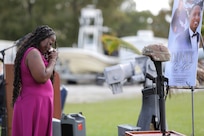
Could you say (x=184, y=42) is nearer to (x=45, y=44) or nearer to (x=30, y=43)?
(x=45, y=44)

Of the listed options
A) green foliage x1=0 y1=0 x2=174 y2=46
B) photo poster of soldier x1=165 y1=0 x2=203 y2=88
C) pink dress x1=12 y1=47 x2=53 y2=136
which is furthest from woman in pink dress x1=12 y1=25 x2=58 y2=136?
green foliage x1=0 y1=0 x2=174 y2=46

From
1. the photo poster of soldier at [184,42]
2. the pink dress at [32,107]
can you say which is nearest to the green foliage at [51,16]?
the photo poster of soldier at [184,42]

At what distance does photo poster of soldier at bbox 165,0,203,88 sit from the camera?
704 centimetres

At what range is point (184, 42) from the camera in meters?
7.23

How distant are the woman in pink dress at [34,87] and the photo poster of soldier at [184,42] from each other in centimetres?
206

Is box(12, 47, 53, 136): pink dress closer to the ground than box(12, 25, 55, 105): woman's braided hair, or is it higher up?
closer to the ground

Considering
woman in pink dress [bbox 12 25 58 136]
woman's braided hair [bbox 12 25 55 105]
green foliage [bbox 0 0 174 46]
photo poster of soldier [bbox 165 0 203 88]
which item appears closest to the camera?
woman in pink dress [bbox 12 25 58 136]

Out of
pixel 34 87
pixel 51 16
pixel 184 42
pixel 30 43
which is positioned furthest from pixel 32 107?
pixel 51 16

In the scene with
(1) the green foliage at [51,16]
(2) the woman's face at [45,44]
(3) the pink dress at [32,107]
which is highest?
(1) the green foliage at [51,16]

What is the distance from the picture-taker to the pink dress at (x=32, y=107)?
19.1 feet

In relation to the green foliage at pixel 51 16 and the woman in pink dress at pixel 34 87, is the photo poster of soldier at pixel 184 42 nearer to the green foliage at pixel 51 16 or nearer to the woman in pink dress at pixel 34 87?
the woman in pink dress at pixel 34 87

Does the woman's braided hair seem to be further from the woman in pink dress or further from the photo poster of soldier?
the photo poster of soldier

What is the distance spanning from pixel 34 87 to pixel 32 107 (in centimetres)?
22

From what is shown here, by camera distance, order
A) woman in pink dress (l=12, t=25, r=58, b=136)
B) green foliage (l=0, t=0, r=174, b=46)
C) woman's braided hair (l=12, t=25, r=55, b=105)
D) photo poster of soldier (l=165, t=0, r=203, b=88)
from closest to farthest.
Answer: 1. woman in pink dress (l=12, t=25, r=58, b=136)
2. woman's braided hair (l=12, t=25, r=55, b=105)
3. photo poster of soldier (l=165, t=0, r=203, b=88)
4. green foliage (l=0, t=0, r=174, b=46)
